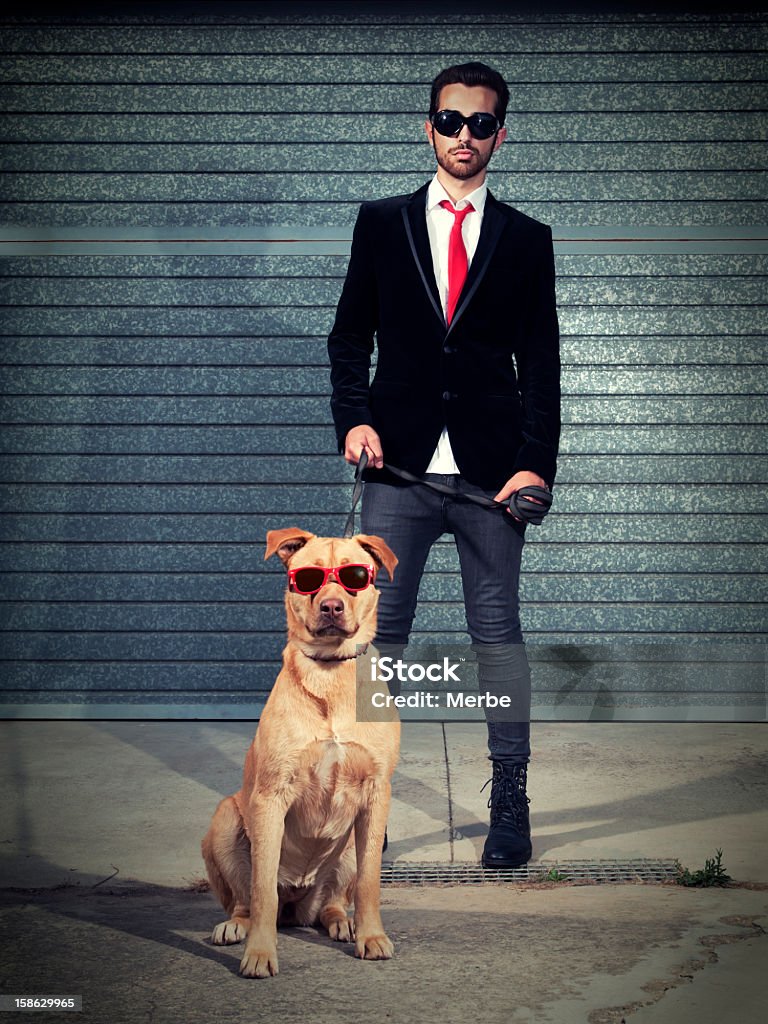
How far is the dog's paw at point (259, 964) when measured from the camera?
3078 mm

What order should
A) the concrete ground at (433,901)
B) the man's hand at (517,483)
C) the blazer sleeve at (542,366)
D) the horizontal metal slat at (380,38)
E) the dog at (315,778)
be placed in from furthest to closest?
the horizontal metal slat at (380,38) → the blazer sleeve at (542,366) → the man's hand at (517,483) → the dog at (315,778) → the concrete ground at (433,901)

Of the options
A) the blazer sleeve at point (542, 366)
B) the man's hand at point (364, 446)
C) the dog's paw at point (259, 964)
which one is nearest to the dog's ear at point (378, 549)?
the man's hand at point (364, 446)

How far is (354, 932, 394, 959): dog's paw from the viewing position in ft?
10.5

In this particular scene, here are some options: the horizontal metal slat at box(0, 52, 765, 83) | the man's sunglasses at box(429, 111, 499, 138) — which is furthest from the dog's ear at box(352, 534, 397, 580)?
the horizontal metal slat at box(0, 52, 765, 83)

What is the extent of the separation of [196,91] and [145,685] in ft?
9.32

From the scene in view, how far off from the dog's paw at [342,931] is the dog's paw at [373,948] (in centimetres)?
11

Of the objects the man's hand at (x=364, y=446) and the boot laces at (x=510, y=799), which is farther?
the boot laces at (x=510, y=799)

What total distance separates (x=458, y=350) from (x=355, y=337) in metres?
0.36

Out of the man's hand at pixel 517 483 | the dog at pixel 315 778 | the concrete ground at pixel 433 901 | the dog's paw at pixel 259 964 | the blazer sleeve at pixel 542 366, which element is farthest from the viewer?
the blazer sleeve at pixel 542 366

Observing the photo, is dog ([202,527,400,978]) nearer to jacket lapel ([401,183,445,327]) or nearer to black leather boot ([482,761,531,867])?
black leather boot ([482,761,531,867])

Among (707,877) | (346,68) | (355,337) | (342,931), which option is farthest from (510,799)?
(346,68)

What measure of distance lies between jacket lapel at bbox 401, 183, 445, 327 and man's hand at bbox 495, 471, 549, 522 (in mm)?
511

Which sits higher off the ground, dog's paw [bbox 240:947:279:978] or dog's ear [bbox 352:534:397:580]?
dog's ear [bbox 352:534:397:580]

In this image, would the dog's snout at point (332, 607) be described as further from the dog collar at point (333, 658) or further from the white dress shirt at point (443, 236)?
the white dress shirt at point (443, 236)
